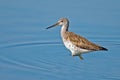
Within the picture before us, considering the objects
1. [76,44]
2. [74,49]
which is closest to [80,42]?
[76,44]

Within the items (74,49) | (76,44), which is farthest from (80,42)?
(74,49)

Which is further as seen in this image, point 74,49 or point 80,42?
point 74,49

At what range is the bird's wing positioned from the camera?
10809 millimetres

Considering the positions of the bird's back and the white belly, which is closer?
the bird's back

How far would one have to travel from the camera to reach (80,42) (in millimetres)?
11047

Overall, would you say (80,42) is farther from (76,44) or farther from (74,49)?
(74,49)

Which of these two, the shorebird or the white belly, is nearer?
the shorebird

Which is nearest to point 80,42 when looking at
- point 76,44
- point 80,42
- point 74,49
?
point 80,42

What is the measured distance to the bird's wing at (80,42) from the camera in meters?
10.8

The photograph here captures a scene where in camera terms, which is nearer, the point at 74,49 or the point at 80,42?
the point at 80,42

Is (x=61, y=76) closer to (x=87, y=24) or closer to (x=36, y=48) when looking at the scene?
(x=36, y=48)

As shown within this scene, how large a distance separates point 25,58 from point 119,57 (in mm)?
1931

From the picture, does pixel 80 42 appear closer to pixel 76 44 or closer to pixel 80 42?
pixel 80 42

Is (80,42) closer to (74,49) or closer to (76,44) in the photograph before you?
(76,44)
